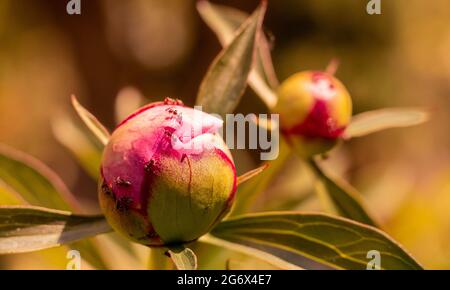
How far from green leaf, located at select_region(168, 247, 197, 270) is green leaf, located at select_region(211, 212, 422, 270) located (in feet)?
0.32

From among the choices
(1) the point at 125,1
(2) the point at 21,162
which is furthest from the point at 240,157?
(1) the point at 125,1

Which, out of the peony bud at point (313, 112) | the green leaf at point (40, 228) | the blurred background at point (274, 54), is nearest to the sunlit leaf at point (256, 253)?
the green leaf at point (40, 228)

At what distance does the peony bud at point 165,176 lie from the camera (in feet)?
2.35

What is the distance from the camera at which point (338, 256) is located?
81 cm

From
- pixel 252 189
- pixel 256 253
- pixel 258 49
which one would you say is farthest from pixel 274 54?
pixel 256 253

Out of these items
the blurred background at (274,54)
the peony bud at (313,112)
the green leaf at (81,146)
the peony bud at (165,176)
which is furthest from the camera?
the blurred background at (274,54)

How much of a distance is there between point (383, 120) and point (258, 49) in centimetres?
22

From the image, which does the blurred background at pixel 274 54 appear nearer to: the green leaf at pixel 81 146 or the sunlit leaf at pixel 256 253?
the green leaf at pixel 81 146

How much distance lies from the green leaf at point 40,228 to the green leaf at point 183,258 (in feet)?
0.29

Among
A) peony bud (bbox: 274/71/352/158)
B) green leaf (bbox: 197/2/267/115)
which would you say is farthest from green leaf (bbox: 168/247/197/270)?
peony bud (bbox: 274/71/352/158)

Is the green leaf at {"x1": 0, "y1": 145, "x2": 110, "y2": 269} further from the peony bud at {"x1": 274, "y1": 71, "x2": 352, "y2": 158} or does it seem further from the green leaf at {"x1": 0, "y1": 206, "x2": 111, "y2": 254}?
the peony bud at {"x1": 274, "y1": 71, "x2": 352, "y2": 158}

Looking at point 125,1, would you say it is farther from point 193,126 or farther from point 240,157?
point 193,126

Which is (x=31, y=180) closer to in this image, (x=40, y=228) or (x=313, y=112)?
(x=40, y=228)

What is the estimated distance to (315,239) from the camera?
2.67 feet
